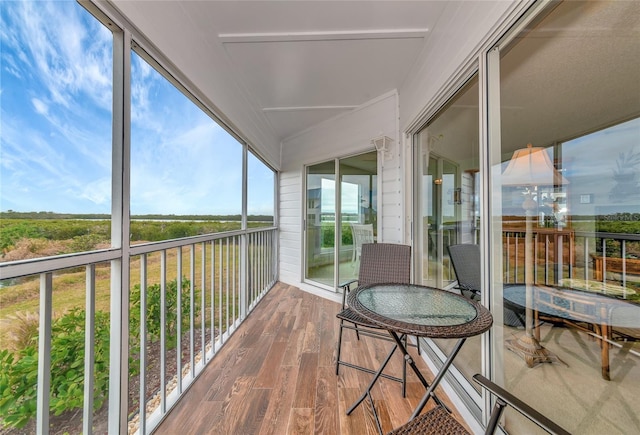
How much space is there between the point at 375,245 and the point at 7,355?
235cm

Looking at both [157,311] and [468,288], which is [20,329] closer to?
[157,311]

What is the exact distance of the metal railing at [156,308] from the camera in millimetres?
894

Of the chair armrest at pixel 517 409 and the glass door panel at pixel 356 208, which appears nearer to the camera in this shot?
the chair armrest at pixel 517 409

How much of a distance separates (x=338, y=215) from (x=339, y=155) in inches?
38.2

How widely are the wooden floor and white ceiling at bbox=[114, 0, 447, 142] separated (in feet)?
7.64

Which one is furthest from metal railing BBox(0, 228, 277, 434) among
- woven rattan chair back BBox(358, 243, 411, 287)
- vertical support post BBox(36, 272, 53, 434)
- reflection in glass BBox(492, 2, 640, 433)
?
reflection in glass BBox(492, 2, 640, 433)

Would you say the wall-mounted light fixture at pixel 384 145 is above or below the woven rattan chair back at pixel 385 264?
above

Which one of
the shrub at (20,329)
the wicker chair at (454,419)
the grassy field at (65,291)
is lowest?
the wicker chair at (454,419)

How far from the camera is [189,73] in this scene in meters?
1.71

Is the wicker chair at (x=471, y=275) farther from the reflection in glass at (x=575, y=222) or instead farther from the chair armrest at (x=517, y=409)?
the chair armrest at (x=517, y=409)

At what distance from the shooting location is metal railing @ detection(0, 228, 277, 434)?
2.93 feet

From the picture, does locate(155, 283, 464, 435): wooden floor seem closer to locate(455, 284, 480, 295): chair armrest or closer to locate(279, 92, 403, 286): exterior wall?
locate(455, 284, 480, 295): chair armrest

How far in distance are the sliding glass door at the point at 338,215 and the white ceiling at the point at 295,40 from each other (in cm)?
114

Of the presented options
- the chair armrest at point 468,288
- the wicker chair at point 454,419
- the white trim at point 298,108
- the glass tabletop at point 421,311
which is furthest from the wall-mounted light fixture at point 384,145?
the wicker chair at point 454,419
